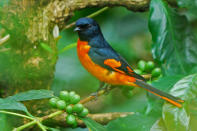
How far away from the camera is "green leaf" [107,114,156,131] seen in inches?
64.9

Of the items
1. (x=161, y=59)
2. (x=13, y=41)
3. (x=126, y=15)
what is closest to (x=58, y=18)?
(x=13, y=41)

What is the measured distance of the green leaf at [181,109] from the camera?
1483 mm

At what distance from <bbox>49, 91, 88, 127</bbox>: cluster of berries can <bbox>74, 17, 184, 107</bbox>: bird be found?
0.50 m

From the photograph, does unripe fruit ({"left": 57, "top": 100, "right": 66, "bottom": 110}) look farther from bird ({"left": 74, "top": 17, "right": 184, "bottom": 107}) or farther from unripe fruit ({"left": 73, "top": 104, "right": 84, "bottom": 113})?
bird ({"left": 74, "top": 17, "right": 184, "bottom": 107})

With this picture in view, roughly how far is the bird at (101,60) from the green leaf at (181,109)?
1.39 feet

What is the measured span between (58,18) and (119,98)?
110 centimetres

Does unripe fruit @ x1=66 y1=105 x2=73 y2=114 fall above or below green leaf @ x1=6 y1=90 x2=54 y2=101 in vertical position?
below

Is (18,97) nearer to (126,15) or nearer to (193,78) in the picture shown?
(193,78)

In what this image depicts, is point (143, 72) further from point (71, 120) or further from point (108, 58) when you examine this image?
point (71, 120)

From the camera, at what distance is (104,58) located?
226 cm

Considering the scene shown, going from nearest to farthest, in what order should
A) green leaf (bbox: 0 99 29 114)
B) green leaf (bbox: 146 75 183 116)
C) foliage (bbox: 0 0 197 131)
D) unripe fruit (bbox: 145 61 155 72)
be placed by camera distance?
green leaf (bbox: 0 99 29 114)
foliage (bbox: 0 0 197 131)
green leaf (bbox: 146 75 183 116)
unripe fruit (bbox: 145 61 155 72)

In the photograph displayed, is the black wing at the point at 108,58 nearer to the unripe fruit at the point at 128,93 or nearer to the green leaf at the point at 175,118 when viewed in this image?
the unripe fruit at the point at 128,93

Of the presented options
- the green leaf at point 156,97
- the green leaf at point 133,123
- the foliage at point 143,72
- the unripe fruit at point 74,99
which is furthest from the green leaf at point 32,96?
the green leaf at point 156,97

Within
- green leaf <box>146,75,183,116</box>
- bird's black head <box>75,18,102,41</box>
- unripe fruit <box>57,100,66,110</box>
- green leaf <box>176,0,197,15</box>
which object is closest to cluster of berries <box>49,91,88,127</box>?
unripe fruit <box>57,100,66,110</box>
